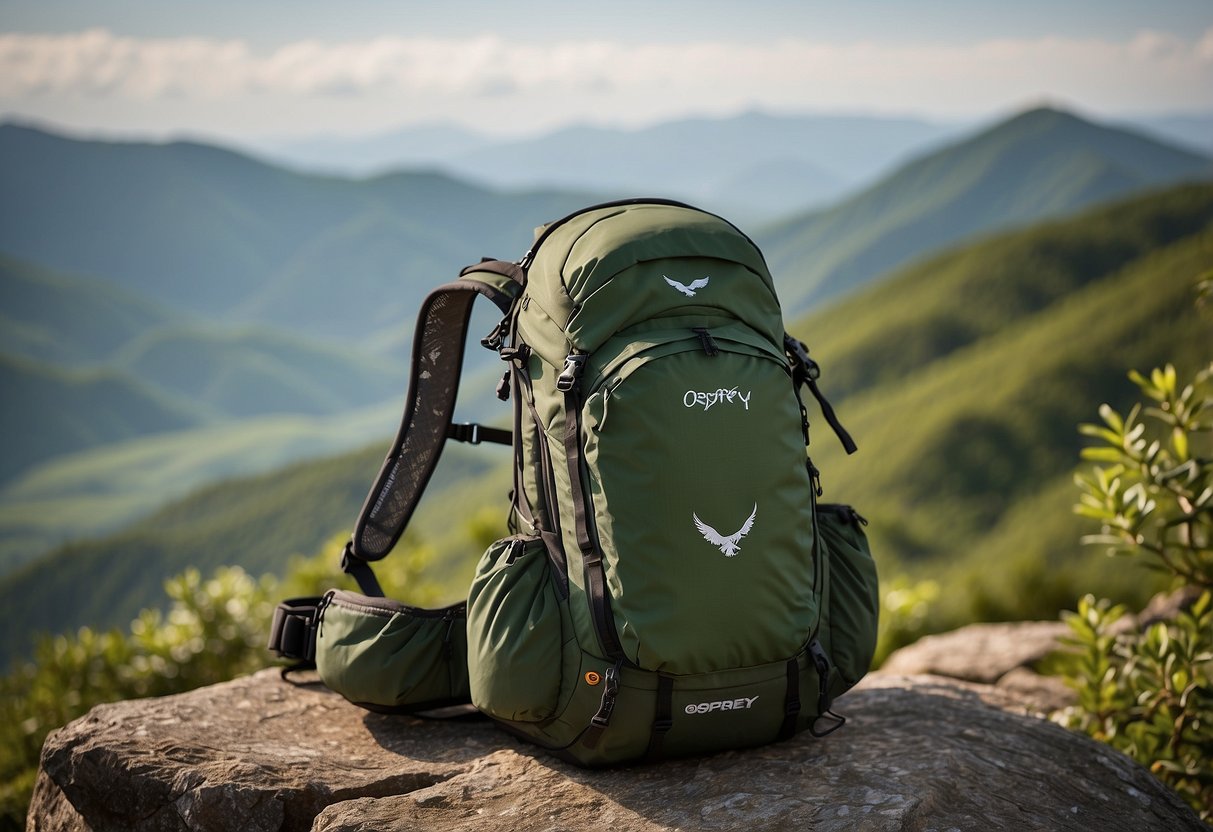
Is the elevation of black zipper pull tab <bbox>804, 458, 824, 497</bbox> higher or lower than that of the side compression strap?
lower

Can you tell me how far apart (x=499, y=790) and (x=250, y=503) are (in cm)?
11840

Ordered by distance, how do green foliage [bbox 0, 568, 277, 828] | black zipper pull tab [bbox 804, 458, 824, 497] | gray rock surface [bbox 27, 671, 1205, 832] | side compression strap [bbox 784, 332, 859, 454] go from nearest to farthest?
1. gray rock surface [bbox 27, 671, 1205, 832]
2. black zipper pull tab [bbox 804, 458, 824, 497]
3. side compression strap [bbox 784, 332, 859, 454]
4. green foliage [bbox 0, 568, 277, 828]

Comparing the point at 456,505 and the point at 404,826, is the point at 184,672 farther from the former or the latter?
the point at 456,505

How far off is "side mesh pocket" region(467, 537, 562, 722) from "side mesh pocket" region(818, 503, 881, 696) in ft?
3.25

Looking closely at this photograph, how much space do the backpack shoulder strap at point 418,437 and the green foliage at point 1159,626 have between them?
261cm

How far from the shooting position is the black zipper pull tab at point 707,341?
315cm

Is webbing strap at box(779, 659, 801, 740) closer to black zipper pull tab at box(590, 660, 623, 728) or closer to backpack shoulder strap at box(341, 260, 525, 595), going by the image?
black zipper pull tab at box(590, 660, 623, 728)

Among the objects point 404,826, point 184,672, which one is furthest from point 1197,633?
point 184,672

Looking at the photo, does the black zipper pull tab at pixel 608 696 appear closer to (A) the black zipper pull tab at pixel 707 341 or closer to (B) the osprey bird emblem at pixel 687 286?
(A) the black zipper pull tab at pixel 707 341

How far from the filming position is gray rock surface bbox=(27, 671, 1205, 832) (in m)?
3.04

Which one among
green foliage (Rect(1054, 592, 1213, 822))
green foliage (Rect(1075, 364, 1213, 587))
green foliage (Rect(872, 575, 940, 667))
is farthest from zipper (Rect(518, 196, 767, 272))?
green foliage (Rect(872, 575, 940, 667))

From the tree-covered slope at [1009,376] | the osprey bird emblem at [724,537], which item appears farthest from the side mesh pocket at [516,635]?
the tree-covered slope at [1009,376]

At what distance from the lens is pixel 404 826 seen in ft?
9.86

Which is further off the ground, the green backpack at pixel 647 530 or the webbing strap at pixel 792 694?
the green backpack at pixel 647 530
